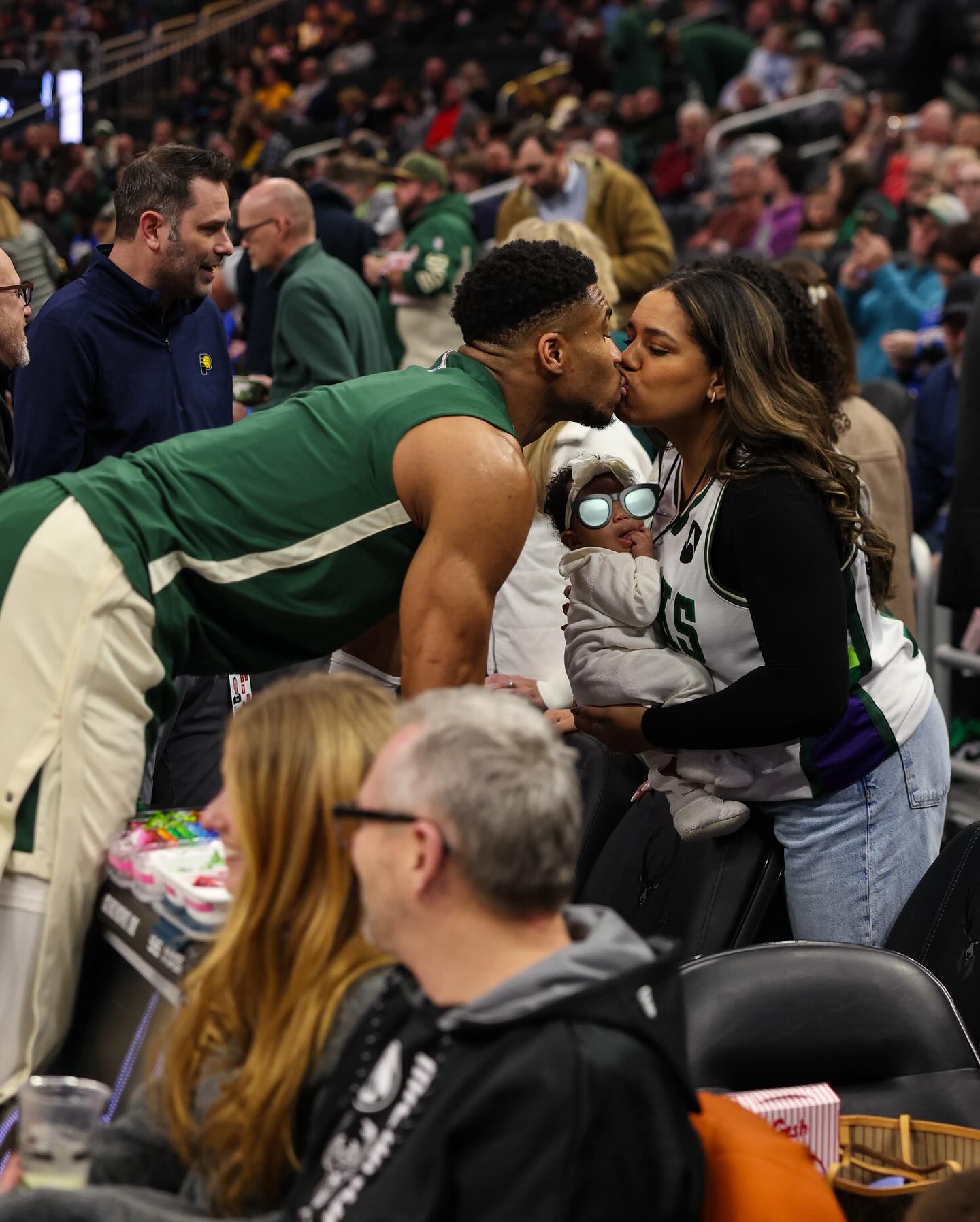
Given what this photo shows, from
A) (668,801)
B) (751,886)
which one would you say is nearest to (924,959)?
(751,886)

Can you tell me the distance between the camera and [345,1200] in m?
1.64

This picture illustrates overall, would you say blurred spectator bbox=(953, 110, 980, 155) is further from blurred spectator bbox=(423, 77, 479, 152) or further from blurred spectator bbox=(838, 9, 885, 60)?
blurred spectator bbox=(423, 77, 479, 152)

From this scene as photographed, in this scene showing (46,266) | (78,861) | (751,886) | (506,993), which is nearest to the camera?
(506,993)

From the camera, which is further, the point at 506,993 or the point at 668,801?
the point at 668,801

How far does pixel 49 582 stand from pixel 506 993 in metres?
1.13

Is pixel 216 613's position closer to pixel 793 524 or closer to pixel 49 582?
pixel 49 582

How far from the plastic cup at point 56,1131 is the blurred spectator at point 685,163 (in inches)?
477

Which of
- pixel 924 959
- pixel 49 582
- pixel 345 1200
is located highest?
pixel 49 582

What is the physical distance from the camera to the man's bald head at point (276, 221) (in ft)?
19.4

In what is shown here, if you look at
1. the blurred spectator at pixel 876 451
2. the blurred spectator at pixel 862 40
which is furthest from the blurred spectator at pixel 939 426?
the blurred spectator at pixel 862 40

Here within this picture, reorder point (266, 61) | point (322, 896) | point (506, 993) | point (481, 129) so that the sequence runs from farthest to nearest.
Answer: point (266, 61), point (481, 129), point (322, 896), point (506, 993)

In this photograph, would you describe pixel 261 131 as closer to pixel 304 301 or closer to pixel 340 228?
pixel 340 228

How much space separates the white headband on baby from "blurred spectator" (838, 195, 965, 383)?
466cm

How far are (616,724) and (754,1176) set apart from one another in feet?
3.98
